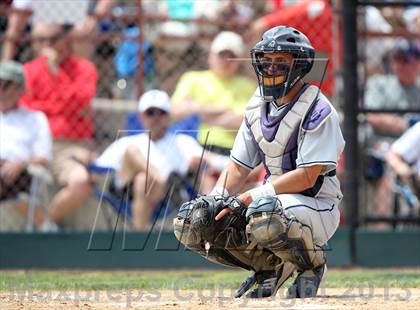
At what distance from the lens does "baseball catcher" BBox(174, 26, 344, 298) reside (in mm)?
5754

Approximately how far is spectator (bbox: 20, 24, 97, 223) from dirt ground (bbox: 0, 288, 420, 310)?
386 centimetres

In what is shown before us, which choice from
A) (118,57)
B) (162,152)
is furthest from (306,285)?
(118,57)

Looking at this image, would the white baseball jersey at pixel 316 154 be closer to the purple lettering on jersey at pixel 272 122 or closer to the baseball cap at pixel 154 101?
the purple lettering on jersey at pixel 272 122

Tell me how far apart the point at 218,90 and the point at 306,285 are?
4.97 metres

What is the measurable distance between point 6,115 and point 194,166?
1.99 m

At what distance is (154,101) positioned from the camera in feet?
32.6

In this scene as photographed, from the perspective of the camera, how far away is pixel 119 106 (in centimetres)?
1059

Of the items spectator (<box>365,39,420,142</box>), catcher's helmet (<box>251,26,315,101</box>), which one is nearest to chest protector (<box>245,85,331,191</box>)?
catcher's helmet (<box>251,26,315,101</box>)

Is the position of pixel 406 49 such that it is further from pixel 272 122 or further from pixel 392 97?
pixel 272 122

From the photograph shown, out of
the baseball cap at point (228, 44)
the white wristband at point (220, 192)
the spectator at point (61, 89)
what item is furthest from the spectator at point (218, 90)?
the white wristband at point (220, 192)

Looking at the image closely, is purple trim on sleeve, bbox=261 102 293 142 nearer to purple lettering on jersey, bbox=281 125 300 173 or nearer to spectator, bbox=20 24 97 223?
purple lettering on jersey, bbox=281 125 300 173

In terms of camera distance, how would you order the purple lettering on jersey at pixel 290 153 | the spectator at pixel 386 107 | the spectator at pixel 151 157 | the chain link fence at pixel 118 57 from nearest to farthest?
1. the purple lettering on jersey at pixel 290 153
2. the spectator at pixel 151 157
3. the chain link fence at pixel 118 57
4. the spectator at pixel 386 107

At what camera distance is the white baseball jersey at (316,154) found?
227 inches

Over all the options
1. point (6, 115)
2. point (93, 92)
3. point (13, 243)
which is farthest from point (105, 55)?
point (13, 243)
